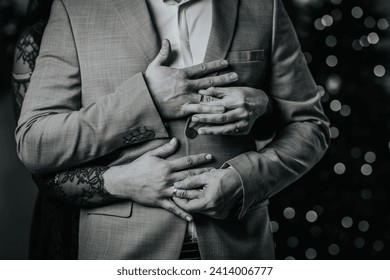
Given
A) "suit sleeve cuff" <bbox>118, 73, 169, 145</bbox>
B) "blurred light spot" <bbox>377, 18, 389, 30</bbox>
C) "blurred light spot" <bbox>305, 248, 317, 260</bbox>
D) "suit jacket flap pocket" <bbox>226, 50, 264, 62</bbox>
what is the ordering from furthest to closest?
"blurred light spot" <bbox>305, 248, 317, 260</bbox> → "blurred light spot" <bbox>377, 18, 389, 30</bbox> → "suit jacket flap pocket" <bbox>226, 50, 264, 62</bbox> → "suit sleeve cuff" <bbox>118, 73, 169, 145</bbox>

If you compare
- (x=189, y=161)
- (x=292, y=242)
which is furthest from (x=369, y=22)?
(x=189, y=161)

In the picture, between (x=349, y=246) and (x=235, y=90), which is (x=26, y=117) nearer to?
(x=235, y=90)

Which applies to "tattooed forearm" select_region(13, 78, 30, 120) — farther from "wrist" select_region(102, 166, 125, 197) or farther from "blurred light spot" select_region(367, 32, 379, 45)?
"blurred light spot" select_region(367, 32, 379, 45)

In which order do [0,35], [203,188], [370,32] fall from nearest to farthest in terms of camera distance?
[203,188] → [0,35] → [370,32]

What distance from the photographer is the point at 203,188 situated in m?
1.18

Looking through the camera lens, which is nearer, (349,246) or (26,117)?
(26,117)

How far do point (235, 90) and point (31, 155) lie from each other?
20.4 inches

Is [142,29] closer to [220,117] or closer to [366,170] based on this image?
[220,117]

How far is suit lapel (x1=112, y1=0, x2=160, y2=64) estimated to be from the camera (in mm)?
1186

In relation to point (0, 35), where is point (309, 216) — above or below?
below

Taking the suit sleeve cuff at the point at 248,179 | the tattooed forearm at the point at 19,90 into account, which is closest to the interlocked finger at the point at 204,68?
the suit sleeve cuff at the point at 248,179

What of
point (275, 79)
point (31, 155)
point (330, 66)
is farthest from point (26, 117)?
point (330, 66)

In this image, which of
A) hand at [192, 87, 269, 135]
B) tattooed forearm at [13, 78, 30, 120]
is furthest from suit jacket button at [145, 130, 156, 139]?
tattooed forearm at [13, 78, 30, 120]
